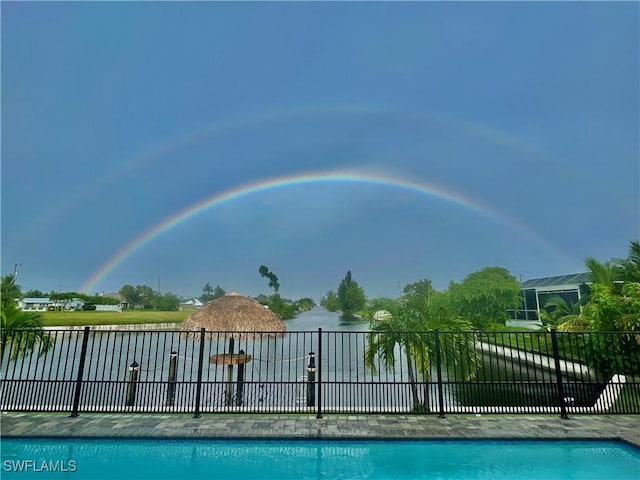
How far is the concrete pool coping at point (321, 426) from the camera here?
562 cm

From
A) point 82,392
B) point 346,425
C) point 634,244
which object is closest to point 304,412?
point 346,425

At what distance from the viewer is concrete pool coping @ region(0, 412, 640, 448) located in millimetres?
5625

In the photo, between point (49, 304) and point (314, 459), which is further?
point (49, 304)

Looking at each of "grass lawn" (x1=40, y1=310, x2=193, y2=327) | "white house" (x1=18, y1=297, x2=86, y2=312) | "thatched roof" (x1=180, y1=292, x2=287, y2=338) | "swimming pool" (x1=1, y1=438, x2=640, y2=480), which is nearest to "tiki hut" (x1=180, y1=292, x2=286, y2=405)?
"thatched roof" (x1=180, y1=292, x2=287, y2=338)

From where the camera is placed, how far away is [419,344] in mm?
8062

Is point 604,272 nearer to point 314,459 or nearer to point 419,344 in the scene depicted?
point 419,344

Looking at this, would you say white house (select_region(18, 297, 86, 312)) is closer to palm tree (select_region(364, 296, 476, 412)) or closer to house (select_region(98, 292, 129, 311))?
house (select_region(98, 292, 129, 311))

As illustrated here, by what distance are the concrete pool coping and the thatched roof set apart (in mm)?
3803

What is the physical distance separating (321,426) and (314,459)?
0.82 m

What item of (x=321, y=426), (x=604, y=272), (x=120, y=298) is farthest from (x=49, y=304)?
(x=604, y=272)

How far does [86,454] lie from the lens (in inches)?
207

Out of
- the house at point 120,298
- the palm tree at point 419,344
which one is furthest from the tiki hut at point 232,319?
the house at point 120,298

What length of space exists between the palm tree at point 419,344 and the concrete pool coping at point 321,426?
1.22m

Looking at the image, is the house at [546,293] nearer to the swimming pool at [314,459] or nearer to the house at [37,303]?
the swimming pool at [314,459]
